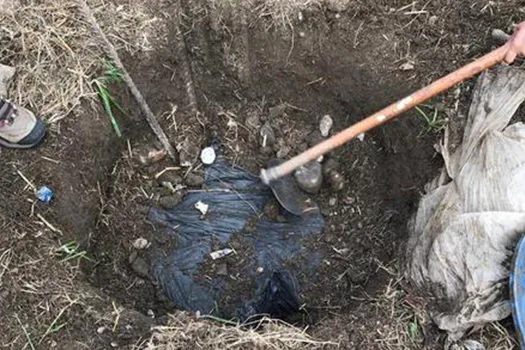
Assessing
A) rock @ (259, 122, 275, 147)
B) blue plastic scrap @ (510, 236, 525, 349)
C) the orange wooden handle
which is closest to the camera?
blue plastic scrap @ (510, 236, 525, 349)

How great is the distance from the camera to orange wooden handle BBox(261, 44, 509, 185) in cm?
230

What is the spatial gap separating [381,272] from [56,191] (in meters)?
1.35

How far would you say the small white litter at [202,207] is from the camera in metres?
2.99

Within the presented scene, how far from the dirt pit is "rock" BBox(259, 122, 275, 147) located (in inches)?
0.9

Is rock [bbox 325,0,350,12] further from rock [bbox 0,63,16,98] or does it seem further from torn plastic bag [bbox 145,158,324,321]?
rock [bbox 0,63,16,98]

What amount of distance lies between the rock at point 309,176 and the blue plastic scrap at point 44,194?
1.03 meters

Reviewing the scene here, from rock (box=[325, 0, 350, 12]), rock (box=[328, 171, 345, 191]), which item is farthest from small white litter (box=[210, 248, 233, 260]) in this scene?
rock (box=[325, 0, 350, 12])

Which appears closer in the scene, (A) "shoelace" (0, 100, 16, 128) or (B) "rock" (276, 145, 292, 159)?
(A) "shoelace" (0, 100, 16, 128)

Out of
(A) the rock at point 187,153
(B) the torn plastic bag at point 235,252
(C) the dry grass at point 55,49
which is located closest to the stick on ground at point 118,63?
(C) the dry grass at point 55,49

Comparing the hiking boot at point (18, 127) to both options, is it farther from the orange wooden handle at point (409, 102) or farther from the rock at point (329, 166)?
the rock at point (329, 166)

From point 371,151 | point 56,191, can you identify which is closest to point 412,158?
point 371,151

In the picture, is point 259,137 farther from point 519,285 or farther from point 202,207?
point 519,285

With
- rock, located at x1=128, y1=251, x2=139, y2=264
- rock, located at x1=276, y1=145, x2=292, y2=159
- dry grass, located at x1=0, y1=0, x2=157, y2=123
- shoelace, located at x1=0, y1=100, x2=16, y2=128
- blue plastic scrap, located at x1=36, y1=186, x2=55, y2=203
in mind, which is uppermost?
dry grass, located at x1=0, y1=0, x2=157, y2=123

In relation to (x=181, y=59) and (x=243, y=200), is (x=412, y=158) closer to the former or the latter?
(x=243, y=200)
